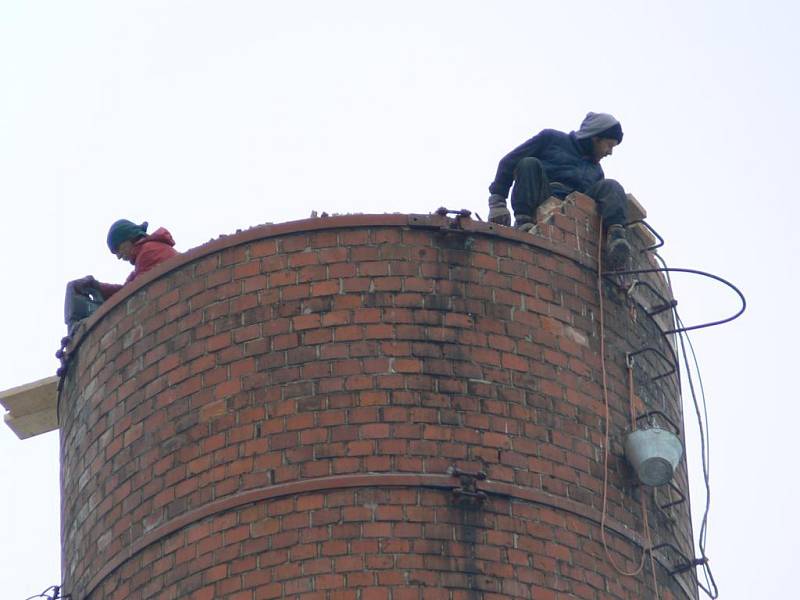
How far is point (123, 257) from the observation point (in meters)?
19.7

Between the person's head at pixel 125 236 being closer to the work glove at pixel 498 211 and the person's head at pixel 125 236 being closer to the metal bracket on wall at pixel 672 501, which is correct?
the work glove at pixel 498 211

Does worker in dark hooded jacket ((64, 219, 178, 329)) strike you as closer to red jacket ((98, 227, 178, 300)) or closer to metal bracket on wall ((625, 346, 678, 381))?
red jacket ((98, 227, 178, 300))

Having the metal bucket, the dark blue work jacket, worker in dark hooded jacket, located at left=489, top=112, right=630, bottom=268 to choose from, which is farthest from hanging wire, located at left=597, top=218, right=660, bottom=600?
the dark blue work jacket

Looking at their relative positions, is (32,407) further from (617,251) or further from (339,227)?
(617,251)

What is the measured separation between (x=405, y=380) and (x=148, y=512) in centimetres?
211

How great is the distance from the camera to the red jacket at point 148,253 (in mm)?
18812

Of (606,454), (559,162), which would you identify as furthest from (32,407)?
(606,454)

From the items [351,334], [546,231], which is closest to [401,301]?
[351,334]

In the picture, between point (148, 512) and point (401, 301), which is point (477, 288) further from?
point (148, 512)

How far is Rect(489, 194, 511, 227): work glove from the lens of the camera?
19.0m

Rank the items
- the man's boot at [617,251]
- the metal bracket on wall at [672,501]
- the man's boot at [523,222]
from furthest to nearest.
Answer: the man's boot at [523,222], the man's boot at [617,251], the metal bracket on wall at [672,501]

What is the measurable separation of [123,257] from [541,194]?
3.58m

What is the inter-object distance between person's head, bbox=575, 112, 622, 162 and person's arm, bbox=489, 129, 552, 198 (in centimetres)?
30

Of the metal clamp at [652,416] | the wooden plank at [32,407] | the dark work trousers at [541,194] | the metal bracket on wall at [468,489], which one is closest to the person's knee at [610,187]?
the dark work trousers at [541,194]
